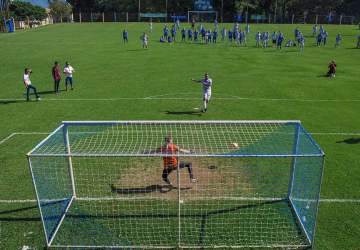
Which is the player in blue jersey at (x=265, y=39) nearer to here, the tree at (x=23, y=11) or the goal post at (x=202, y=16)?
the goal post at (x=202, y=16)

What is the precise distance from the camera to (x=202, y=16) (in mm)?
85250

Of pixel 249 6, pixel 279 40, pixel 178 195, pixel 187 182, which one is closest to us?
pixel 178 195

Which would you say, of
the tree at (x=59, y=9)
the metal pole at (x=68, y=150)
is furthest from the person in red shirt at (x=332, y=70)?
the tree at (x=59, y=9)

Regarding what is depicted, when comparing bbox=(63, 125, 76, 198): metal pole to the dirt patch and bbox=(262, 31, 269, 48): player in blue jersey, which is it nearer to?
the dirt patch

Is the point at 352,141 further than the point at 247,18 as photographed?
No

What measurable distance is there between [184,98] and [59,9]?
7458cm

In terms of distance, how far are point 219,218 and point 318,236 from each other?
2.61 metres

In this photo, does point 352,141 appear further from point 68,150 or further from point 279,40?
point 279,40

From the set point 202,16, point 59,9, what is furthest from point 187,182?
point 59,9

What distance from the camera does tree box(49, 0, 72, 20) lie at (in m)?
87.1

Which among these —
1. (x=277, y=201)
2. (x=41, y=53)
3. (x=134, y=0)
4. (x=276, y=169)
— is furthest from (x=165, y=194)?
(x=134, y=0)

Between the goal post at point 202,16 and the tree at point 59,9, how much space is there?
95.8 ft

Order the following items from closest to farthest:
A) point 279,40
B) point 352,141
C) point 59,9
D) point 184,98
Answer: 1. point 352,141
2. point 184,98
3. point 279,40
4. point 59,9

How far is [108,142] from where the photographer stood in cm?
1548
